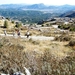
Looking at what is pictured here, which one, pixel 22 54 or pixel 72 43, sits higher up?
pixel 22 54

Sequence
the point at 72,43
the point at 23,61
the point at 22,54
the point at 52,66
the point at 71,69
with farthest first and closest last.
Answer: the point at 72,43 → the point at 22,54 → the point at 23,61 → the point at 52,66 → the point at 71,69

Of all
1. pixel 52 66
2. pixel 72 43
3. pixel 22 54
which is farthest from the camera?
pixel 72 43

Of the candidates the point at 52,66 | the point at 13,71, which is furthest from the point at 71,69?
the point at 13,71

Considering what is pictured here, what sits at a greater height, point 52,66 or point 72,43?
point 52,66

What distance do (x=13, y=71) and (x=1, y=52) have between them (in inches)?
121

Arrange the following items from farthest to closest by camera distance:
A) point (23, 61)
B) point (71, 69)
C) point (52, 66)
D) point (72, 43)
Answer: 1. point (72, 43)
2. point (23, 61)
3. point (52, 66)
4. point (71, 69)

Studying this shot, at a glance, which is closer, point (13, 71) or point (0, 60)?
point (13, 71)

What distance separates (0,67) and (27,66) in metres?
1.07

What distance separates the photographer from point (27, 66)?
31.6 ft

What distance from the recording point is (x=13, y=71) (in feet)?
29.9

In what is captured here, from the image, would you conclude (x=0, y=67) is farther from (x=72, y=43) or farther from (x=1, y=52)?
(x=72, y=43)

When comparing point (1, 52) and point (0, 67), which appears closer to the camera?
point (0, 67)

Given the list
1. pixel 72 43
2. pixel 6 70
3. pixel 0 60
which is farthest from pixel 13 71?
pixel 72 43

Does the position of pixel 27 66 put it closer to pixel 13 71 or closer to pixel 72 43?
pixel 13 71
